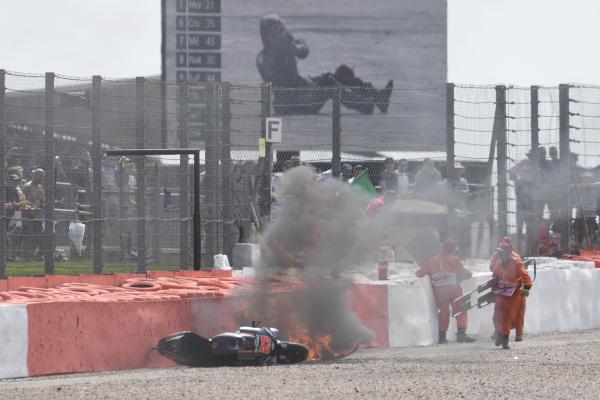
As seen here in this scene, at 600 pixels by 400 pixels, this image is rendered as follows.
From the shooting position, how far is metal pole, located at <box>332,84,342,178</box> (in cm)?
1944

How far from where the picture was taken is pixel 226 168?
19734mm

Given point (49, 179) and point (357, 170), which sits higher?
point (357, 170)

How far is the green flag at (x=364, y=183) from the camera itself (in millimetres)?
17611

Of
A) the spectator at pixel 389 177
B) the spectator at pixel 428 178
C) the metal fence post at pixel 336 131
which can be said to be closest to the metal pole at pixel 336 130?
the metal fence post at pixel 336 131

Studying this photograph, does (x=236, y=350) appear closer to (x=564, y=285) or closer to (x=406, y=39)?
(x=564, y=285)

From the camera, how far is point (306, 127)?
22.4 metres

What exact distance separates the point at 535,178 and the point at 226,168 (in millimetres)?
4613

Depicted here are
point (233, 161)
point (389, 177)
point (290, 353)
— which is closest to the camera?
point (290, 353)

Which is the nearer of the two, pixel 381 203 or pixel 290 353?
pixel 290 353

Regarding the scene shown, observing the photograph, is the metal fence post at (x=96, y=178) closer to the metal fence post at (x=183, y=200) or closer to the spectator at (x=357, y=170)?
the metal fence post at (x=183, y=200)

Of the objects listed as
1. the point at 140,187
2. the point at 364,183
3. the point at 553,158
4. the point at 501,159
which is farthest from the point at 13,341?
the point at 553,158

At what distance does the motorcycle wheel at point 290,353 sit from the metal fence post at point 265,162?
17.0ft

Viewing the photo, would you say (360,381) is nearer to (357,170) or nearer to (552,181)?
(357,170)

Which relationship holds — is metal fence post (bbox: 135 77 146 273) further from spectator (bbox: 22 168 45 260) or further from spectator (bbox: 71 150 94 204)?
spectator (bbox: 22 168 45 260)
